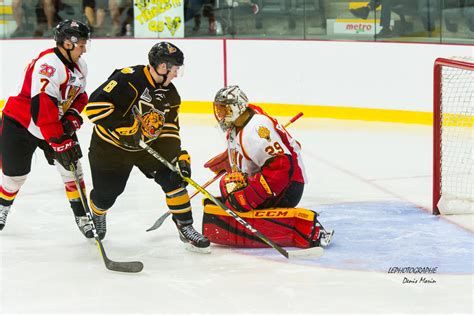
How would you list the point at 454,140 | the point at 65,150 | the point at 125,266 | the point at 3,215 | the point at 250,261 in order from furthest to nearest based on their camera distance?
1. the point at 454,140
2. the point at 3,215
3. the point at 65,150
4. the point at 250,261
5. the point at 125,266

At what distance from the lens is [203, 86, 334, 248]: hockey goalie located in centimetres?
381

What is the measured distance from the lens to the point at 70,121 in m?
4.07

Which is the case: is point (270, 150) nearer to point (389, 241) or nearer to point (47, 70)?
point (389, 241)

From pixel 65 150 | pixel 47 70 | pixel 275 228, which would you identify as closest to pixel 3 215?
pixel 65 150

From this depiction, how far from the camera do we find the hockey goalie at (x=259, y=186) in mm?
3811

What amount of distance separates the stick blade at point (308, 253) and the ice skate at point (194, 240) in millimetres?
365

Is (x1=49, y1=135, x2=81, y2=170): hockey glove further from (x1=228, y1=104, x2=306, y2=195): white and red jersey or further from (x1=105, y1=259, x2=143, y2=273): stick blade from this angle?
(x1=228, y1=104, x2=306, y2=195): white and red jersey

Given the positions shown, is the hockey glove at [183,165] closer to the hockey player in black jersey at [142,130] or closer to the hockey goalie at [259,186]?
the hockey player in black jersey at [142,130]

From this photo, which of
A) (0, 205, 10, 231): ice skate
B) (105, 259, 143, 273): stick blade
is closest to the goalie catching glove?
(105, 259, 143, 273): stick blade

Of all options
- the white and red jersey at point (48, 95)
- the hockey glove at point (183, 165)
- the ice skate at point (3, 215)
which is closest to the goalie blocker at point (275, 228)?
the hockey glove at point (183, 165)

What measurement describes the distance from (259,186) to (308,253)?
1.14 feet

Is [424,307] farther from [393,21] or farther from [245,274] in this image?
[393,21]

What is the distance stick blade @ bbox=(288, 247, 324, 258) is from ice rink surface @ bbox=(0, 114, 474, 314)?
0.15 feet

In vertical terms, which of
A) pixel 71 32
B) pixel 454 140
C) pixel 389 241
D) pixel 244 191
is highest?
pixel 71 32
